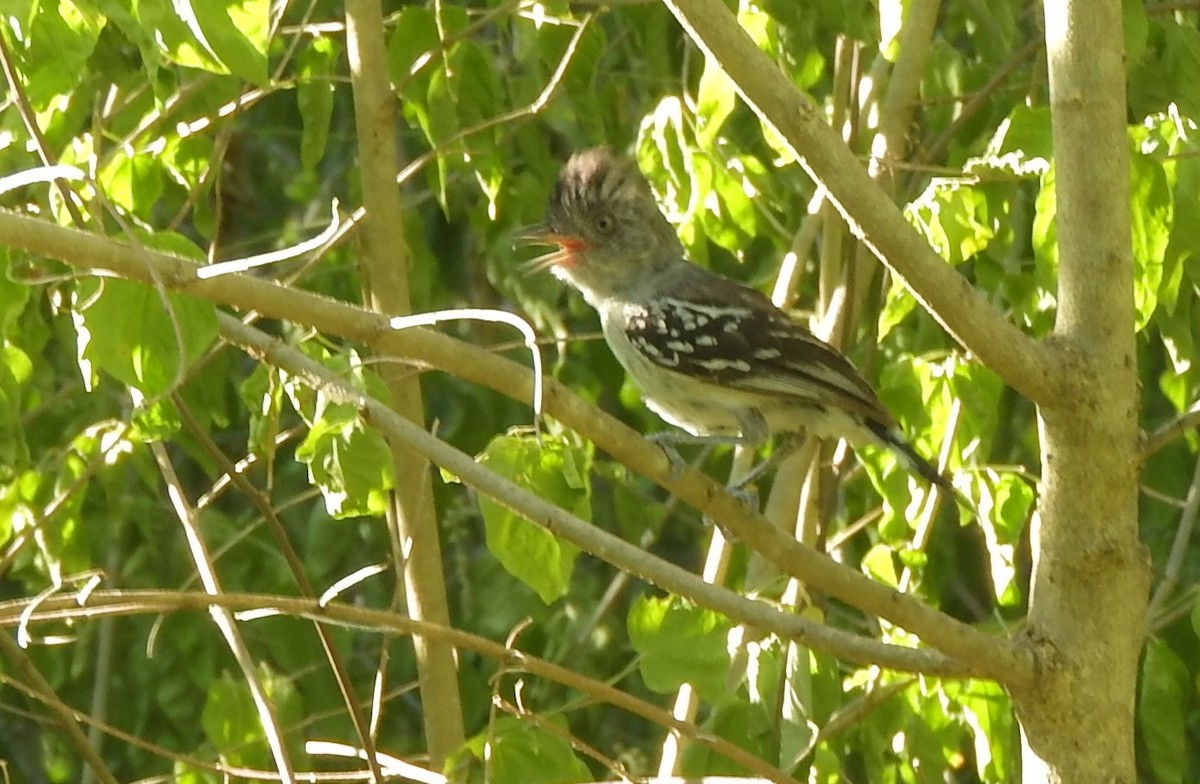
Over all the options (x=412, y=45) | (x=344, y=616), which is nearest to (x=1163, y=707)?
(x=344, y=616)

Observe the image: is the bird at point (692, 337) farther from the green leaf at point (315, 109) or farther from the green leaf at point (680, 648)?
the green leaf at point (680, 648)

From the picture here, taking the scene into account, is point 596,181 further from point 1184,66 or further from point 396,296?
point 1184,66

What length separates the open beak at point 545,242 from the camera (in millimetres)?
3912

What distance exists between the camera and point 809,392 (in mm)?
3654

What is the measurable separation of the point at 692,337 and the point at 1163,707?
4.40ft

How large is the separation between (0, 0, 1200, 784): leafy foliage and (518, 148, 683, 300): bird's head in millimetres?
93

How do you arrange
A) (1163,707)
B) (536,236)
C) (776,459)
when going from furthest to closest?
(536,236) → (776,459) → (1163,707)

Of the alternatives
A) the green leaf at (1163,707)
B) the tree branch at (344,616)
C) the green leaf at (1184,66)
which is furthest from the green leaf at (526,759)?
the green leaf at (1184,66)

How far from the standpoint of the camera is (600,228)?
4141 mm

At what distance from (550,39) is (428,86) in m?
0.27

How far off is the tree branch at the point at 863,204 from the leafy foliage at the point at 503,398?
0.96 ft

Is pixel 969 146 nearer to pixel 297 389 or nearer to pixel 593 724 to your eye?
pixel 297 389

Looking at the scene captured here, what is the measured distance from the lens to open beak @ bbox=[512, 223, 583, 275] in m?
3.91

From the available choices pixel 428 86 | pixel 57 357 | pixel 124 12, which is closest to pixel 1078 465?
pixel 124 12
